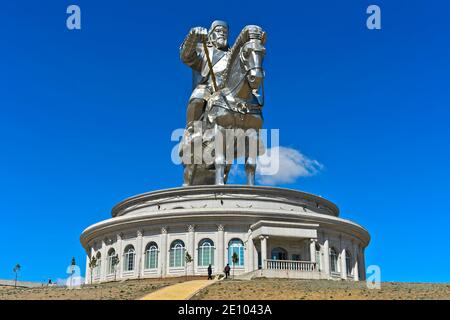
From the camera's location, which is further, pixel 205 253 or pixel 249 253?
pixel 205 253

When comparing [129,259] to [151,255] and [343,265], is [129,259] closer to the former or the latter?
[151,255]

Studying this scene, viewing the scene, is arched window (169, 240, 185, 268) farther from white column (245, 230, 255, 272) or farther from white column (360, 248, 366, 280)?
white column (360, 248, 366, 280)

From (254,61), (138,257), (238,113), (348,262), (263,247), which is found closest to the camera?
(263,247)

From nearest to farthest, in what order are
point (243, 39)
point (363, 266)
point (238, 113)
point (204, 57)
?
1. point (243, 39)
2. point (238, 113)
3. point (363, 266)
4. point (204, 57)

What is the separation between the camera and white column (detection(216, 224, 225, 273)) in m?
44.2

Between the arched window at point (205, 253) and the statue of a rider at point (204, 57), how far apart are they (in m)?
15.0

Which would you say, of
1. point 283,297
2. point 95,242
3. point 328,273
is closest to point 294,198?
point 328,273

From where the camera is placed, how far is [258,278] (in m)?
39.1

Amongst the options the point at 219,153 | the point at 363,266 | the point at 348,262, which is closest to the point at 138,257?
the point at 219,153

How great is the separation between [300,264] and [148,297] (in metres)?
17.6

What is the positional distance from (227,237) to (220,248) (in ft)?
3.23

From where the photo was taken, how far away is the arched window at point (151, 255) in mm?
46312

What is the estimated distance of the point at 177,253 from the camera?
45656 millimetres
